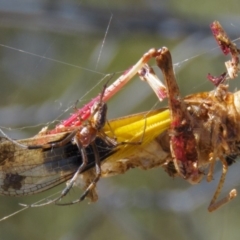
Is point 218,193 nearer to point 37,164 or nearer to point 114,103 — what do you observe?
point 37,164

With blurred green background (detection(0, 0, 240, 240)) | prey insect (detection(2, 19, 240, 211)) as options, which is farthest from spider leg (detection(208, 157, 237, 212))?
blurred green background (detection(0, 0, 240, 240))

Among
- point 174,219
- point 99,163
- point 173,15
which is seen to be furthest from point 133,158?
point 174,219

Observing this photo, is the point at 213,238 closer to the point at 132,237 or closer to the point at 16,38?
the point at 132,237

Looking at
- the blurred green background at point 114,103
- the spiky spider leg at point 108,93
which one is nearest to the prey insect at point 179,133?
the spiky spider leg at point 108,93

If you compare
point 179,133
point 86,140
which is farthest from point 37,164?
point 179,133

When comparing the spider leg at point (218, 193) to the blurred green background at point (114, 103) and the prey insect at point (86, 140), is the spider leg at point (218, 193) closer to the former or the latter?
the prey insect at point (86, 140)

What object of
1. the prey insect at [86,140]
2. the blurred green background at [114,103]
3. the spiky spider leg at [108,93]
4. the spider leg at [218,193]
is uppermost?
the spiky spider leg at [108,93]
